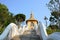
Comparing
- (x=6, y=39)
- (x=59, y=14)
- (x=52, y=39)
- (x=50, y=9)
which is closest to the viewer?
(x=52, y=39)

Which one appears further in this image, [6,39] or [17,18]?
[17,18]

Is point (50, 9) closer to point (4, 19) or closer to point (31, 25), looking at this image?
point (4, 19)

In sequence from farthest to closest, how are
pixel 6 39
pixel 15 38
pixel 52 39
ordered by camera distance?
pixel 15 38 → pixel 6 39 → pixel 52 39

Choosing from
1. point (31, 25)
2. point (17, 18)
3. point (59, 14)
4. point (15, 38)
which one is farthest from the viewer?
point (17, 18)

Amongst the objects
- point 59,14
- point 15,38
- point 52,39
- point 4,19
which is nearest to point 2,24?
point 4,19

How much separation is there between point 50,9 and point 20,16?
54.1ft

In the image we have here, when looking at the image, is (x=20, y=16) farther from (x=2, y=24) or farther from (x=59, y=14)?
(x=59, y=14)

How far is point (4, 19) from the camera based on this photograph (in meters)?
28.1

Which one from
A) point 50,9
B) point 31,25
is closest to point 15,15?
point 31,25

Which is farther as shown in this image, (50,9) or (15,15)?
(15,15)

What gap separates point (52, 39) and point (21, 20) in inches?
1194

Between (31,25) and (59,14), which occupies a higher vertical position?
(59,14)

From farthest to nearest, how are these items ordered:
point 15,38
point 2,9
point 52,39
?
point 2,9 → point 15,38 → point 52,39

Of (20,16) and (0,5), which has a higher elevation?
(0,5)
